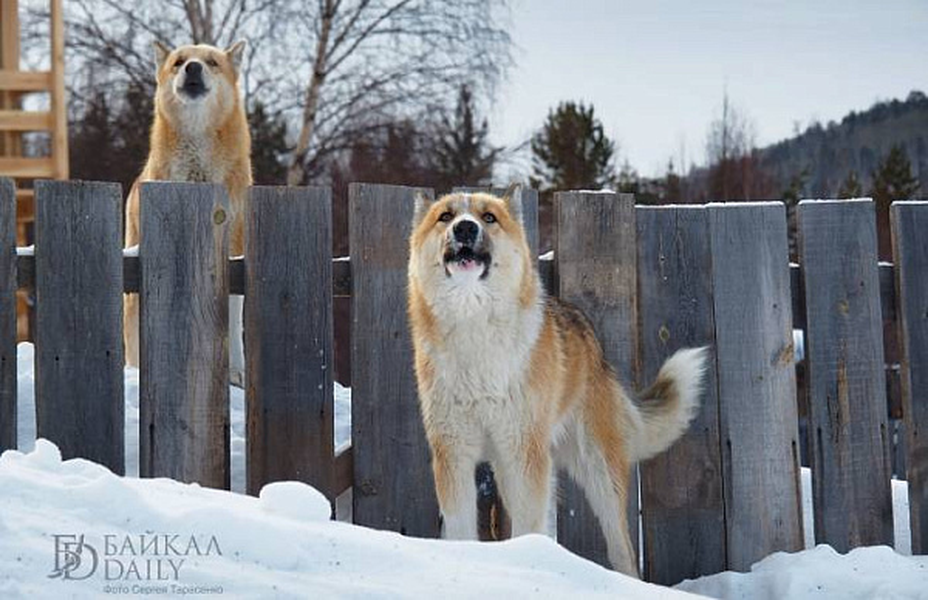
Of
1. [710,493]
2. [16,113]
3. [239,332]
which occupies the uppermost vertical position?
[16,113]

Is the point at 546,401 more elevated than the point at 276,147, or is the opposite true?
the point at 276,147

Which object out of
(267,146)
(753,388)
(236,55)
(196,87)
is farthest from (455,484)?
(267,146)

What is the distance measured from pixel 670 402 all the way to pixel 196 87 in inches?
165

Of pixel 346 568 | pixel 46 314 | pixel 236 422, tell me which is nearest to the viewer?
pixel 346 568

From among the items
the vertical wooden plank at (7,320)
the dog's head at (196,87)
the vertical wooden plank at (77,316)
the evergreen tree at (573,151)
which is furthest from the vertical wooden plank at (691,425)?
the evergreen tree at (573,151)

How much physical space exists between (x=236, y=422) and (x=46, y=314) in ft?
4.45

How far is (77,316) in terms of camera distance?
431 cm

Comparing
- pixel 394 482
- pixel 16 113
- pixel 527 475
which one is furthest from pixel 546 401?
pixel 16 113

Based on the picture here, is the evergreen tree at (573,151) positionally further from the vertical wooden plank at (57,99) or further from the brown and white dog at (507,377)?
the brown and white dog at (507,377)

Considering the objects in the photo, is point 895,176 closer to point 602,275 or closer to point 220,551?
point 602,275

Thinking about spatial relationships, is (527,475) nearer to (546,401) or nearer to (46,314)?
(546,401)

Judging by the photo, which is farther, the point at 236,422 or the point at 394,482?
the point at 236,422

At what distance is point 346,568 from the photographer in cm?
276

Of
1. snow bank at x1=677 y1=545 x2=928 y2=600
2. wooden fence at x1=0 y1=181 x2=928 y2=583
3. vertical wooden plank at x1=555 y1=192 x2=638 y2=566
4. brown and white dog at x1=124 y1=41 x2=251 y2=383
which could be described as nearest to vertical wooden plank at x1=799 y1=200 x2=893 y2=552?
wooden fence at x1=0 y1=181 x2=928 y2=583
